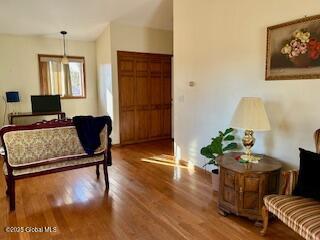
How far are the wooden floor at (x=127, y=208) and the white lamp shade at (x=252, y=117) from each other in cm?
97

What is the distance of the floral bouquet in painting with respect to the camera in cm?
235

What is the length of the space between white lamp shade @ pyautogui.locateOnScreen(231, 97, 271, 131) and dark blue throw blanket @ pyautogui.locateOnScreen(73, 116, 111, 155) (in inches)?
65.6

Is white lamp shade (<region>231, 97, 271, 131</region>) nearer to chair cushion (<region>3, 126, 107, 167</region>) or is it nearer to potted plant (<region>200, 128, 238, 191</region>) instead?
potted plant (<region>200, 128, 238, 191</region>)

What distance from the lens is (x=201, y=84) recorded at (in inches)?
147

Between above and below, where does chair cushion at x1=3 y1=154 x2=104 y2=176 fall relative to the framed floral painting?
below

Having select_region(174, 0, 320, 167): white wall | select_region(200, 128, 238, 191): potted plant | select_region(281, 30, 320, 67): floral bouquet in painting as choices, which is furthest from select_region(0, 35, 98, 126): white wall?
select_region(281, 30, 320, 67): floral bouquet in painting

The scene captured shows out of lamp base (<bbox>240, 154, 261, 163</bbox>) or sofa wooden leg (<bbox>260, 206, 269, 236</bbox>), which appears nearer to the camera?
sofa wooden leg (<bbox>260, 206, 269, 236</bbox>)

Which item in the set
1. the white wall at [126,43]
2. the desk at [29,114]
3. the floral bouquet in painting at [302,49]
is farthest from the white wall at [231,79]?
the desk at [29,114]

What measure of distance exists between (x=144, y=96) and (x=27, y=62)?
2713 millimetres

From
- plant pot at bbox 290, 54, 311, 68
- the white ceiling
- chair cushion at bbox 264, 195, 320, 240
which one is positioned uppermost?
the white ceiling

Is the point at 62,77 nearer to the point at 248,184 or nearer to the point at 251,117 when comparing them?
the point at 251,117

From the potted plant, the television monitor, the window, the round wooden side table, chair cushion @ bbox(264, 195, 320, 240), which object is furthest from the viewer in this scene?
the window

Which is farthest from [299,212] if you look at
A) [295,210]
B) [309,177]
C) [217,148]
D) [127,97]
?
[127,97]

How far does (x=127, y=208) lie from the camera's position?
108 inches
